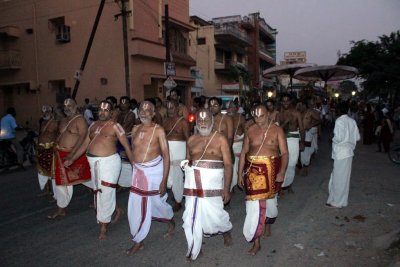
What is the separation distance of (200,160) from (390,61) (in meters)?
21.5

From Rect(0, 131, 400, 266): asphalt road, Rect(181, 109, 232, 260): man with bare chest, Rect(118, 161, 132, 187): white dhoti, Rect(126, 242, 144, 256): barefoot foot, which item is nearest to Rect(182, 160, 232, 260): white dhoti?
Rect(181, 109, 232, 260): man with bare chest

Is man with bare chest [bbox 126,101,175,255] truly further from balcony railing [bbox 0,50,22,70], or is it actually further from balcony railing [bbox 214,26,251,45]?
balcony railing [bbox 214,26,251,45]

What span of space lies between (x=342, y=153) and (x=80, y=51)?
17.7 m

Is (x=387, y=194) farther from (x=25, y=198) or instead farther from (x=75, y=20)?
(x=75, y=20)

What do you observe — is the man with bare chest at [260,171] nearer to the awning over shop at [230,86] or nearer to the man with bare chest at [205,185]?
the man with bare chest at [205,185]

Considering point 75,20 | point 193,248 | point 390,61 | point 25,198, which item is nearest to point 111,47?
point 75,20

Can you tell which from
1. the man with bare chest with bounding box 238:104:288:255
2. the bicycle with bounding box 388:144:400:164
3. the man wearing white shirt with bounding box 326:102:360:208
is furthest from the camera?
the bicycle with bounding box 388:144:400:164

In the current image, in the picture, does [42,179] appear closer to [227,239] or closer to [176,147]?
[176,147]

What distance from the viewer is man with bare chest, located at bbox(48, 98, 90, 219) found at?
6062 millimetres

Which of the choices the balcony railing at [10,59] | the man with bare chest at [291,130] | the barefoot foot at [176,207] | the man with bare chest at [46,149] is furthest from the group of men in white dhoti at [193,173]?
the balcony railing at [10,59]

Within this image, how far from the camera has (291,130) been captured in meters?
8.07

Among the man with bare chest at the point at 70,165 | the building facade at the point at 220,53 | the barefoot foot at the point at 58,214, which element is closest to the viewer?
the man with bare chest at the point at 70,165

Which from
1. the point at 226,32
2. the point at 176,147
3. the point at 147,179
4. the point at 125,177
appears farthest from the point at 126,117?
the point at 226,32

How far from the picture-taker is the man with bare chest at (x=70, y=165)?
6062mm
